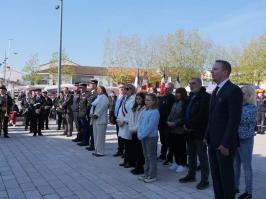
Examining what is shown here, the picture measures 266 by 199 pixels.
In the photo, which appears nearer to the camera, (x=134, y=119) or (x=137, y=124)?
(x=137, y=124)

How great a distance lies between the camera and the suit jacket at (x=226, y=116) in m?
4.48

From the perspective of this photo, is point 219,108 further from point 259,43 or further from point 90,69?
point 90,69

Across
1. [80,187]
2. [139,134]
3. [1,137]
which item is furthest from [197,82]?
[1,137]

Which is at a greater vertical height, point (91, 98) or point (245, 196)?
point (91, 98)

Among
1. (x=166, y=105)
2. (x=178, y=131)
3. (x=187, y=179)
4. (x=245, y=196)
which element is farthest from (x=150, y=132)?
(x=245, y=196)

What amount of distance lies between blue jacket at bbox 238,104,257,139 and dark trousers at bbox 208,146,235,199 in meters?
1.50

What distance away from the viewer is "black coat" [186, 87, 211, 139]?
672 cm

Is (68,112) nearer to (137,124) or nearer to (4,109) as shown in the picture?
(4,109)

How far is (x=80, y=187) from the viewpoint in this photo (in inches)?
267

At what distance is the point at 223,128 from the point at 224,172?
0.58m

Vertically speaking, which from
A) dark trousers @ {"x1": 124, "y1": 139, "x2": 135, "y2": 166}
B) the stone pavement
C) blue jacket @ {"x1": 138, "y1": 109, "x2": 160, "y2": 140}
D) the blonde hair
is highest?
the blonde hair

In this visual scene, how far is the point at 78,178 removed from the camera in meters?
7.49

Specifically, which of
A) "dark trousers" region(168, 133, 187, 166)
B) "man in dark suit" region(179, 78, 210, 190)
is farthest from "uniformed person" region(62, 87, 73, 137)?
"man in dark suit" region(179, 78, 210, 190)

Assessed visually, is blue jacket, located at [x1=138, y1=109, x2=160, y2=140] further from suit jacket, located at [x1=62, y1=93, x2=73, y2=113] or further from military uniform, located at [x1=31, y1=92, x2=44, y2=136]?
military uniform, located at [x1=31, y1=92, x2=44, y2=136]
